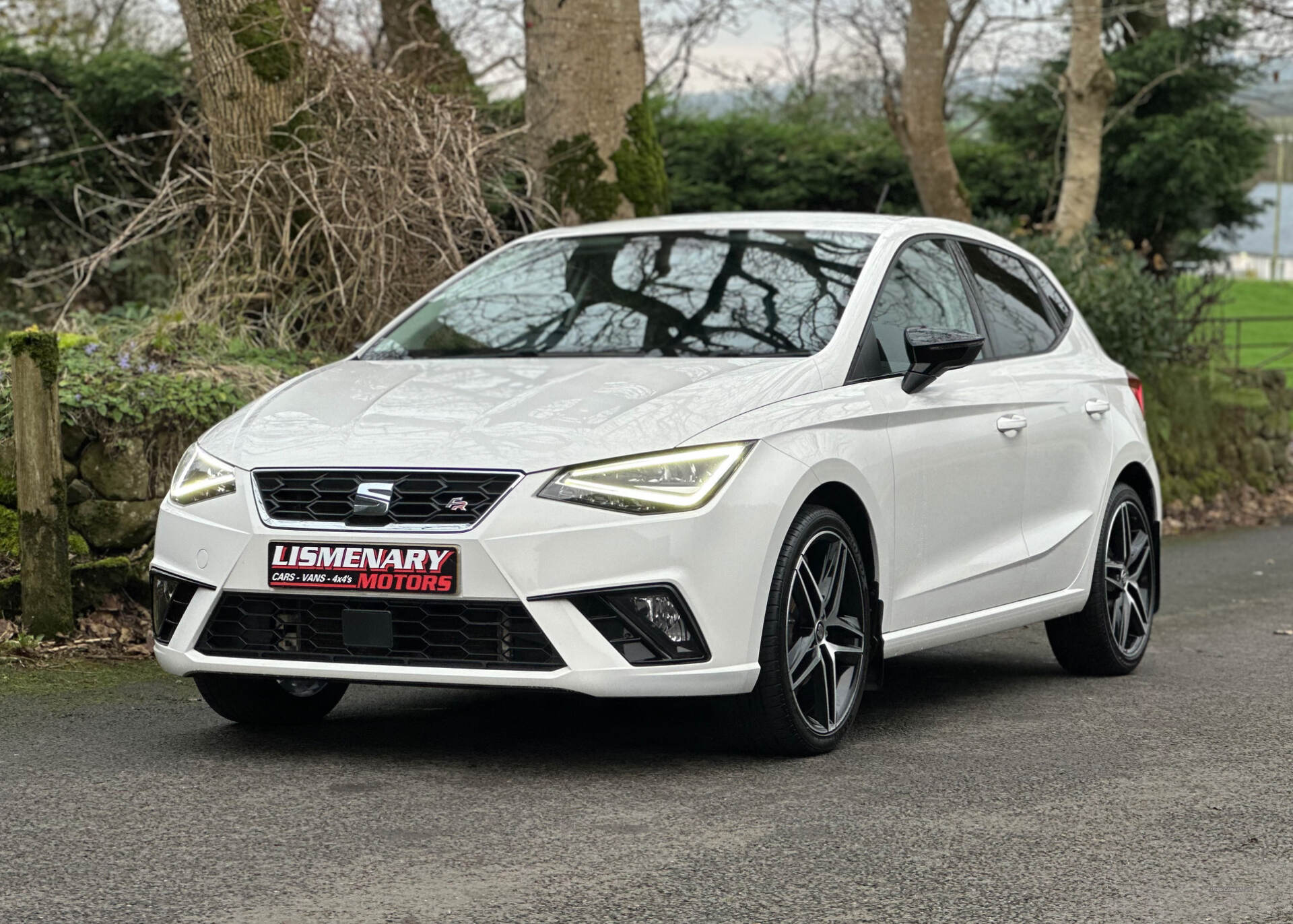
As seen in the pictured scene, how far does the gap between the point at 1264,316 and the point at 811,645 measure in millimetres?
31293

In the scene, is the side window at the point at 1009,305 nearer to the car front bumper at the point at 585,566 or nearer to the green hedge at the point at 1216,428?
the car front bumper at the point at 585,566

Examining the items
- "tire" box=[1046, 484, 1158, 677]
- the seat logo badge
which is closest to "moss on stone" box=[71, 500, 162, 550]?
the seat logo badge

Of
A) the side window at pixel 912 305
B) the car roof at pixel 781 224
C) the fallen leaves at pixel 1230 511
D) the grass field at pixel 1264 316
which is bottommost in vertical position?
the grass field at pixel 1264 316

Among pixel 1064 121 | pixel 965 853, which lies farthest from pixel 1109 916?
pixel 1064 121

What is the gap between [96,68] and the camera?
14727mm

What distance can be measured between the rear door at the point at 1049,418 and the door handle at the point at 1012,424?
66mm

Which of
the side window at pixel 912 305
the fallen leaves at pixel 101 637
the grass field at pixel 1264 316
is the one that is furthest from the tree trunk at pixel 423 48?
the grass field at pixel 1264 316

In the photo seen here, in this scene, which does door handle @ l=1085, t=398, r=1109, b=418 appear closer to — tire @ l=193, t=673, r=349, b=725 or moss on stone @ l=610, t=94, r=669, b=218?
tire @ l=193, t=673, r=349, b=725

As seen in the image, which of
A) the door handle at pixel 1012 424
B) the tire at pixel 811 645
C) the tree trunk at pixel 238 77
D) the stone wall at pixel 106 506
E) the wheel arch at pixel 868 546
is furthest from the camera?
the tree trunk at pixel 238 77

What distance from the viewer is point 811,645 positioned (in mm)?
5566

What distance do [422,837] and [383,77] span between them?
23.3ft

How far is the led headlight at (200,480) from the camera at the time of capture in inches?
213

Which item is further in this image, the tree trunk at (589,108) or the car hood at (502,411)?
the tree trunk at (589,108)

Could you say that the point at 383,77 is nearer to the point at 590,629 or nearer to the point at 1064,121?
the point at 590,629
